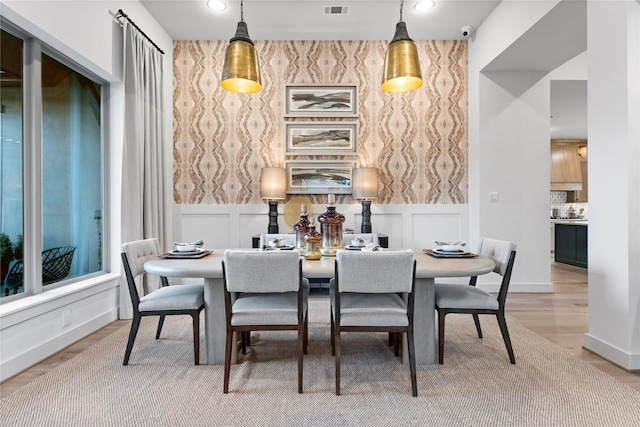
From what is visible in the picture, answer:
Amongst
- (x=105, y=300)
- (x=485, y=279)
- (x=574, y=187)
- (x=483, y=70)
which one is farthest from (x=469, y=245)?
(x=574, y=187)

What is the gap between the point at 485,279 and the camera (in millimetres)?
4316

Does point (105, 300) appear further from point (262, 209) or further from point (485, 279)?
point (485, 279)

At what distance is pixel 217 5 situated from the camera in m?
3.70

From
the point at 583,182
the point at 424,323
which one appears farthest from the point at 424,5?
the point at 583,182

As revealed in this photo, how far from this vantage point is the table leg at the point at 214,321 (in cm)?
232

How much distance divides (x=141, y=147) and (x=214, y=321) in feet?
6.86

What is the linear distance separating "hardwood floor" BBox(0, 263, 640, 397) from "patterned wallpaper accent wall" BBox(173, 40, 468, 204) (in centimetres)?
170

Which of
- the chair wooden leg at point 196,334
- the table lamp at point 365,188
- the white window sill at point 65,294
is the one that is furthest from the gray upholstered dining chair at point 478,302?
the white window sill at point 65,294

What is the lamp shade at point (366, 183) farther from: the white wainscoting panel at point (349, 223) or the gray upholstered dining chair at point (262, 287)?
the gray upholstered dining chair at point (262, 287)

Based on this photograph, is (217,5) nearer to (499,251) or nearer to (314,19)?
(314,19)

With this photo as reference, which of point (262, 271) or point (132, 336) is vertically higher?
point (262, 271)

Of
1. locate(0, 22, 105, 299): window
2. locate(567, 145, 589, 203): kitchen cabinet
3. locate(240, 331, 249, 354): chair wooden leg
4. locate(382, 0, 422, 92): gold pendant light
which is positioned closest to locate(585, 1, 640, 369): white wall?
locate(382, 0, 422, 92): gold pendant light

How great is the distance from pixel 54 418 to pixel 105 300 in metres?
1.58

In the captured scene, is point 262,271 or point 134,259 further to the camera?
point 134,259
